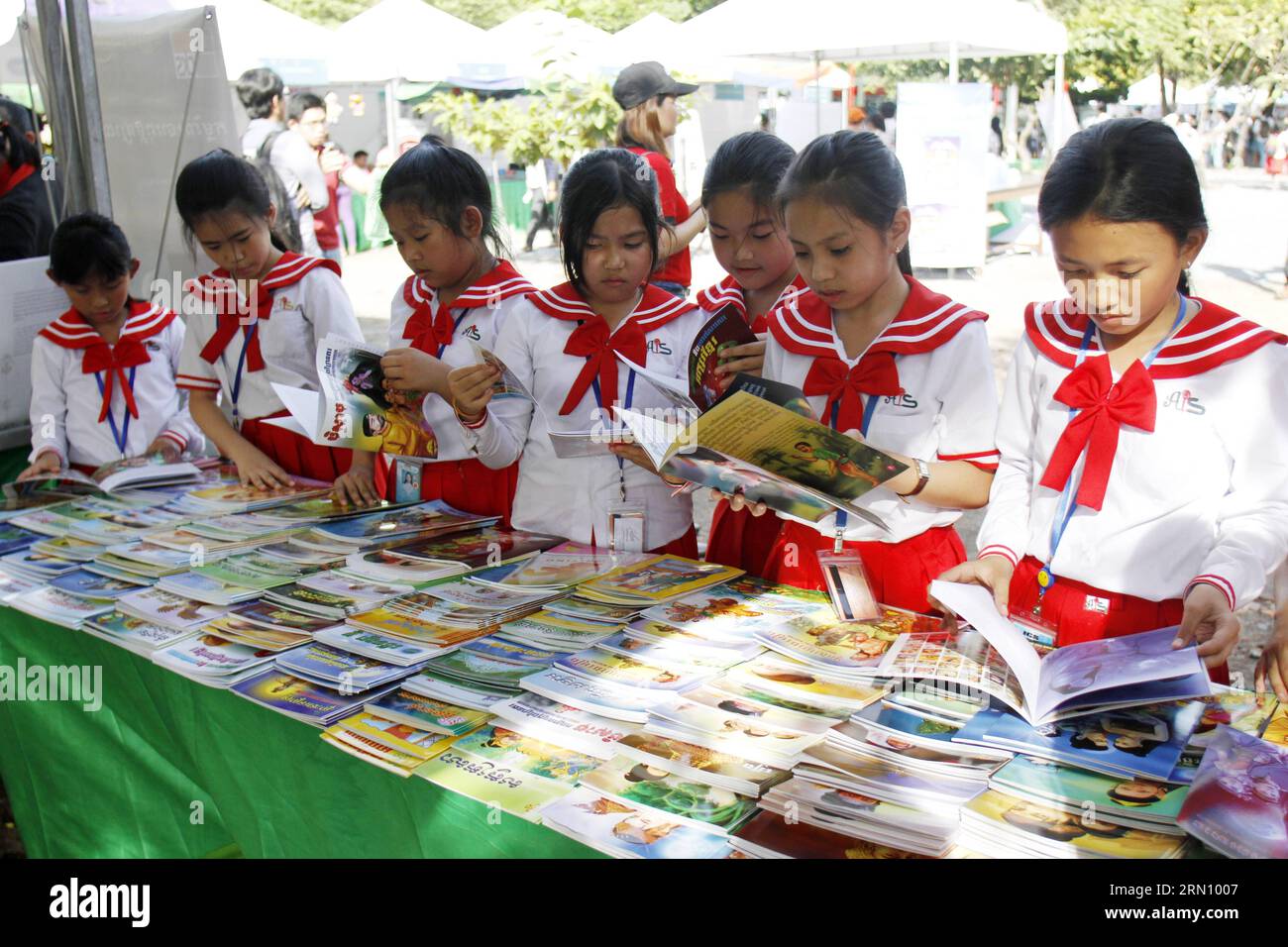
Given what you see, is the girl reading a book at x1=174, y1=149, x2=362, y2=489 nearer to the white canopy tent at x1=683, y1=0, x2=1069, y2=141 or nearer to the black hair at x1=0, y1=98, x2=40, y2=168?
the black hair at x1=0, y1=98, x2=40, y2=168

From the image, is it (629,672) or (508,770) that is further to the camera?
(629,672)

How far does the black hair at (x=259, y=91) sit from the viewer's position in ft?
21.4

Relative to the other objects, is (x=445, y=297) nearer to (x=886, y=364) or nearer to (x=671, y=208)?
(x=886, y=364)

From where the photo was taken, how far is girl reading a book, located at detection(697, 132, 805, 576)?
2.48 m

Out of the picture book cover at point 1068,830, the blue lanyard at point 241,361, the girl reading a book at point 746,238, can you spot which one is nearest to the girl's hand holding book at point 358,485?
the blue lanyard at point 241,361

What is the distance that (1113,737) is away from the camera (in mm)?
1486

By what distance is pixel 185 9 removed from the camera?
3.99 meters

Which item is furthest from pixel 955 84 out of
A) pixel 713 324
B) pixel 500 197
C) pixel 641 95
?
pixel 713 324

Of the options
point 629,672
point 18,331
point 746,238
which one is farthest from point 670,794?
point 18,331

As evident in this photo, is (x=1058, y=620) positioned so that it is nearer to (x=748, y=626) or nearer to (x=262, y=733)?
(x=748, y=626)

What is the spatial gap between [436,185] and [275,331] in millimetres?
713

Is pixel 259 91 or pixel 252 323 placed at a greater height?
pixel 259 91

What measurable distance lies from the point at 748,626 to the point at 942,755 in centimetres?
53

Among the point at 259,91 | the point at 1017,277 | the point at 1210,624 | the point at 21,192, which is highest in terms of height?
the point at 259,91
